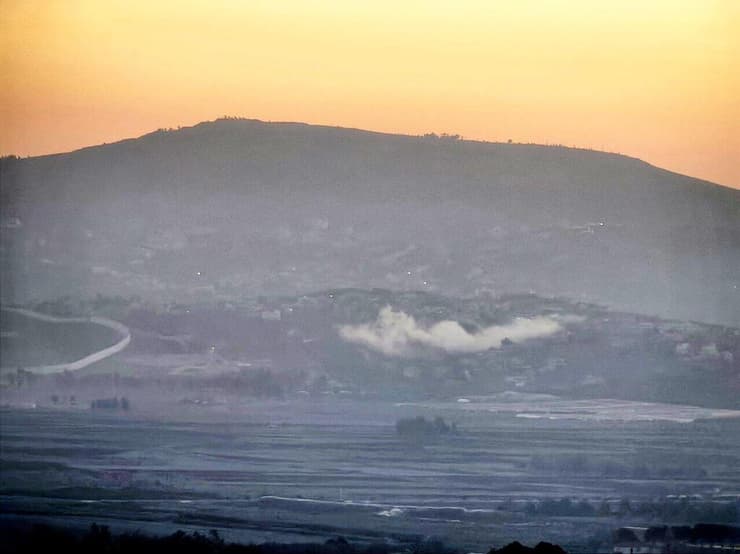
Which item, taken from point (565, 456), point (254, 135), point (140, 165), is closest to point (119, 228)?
point (140, 165)

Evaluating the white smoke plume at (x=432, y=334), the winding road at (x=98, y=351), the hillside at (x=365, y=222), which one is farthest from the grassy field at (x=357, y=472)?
the hillside at (x=365, y=222)

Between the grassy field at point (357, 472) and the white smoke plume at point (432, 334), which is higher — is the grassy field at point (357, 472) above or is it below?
below

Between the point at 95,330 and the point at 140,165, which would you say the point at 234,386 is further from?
the point at 140,165

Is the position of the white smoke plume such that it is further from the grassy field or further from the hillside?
the grassy field

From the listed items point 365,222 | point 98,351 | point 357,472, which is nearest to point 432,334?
point 365,222

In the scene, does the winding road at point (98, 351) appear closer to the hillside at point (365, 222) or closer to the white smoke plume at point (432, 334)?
the hillside at point (365, 222)

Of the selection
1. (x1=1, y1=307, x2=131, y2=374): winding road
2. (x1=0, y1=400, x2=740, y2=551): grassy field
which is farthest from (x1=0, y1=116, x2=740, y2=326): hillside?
(x1=0, y1=400, x2=740, y2=551): grassy field
